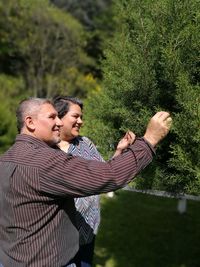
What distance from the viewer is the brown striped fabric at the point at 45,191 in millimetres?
2203

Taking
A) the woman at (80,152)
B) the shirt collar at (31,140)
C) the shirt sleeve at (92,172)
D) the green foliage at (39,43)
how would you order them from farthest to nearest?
1. the green foliage at (39,43)
2. the woman at (80,152)
3. the shirt collar at (31,140)
4. the shirt sleeve at (92,172)

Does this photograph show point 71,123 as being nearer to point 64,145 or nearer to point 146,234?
point 64,145

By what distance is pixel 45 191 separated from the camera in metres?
2.28

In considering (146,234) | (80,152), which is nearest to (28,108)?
(80,152)

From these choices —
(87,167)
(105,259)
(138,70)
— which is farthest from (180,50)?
(105,259)

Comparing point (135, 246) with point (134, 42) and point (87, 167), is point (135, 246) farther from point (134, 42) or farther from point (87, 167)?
point (87, 167)

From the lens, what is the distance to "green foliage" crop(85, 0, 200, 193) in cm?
324

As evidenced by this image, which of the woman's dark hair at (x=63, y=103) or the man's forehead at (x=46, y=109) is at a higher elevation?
the man's forehead at (x=46, y=109)

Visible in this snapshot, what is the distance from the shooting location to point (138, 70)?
356cm

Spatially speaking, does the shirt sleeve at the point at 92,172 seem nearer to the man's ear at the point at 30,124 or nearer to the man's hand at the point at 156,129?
the man's hand at the point at 156,129

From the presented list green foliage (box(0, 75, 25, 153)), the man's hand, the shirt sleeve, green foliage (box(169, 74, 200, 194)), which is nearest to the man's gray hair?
the shirt sleeve

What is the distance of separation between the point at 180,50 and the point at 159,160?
0.90 meters

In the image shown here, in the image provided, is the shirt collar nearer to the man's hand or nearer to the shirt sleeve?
the shirt sleeve

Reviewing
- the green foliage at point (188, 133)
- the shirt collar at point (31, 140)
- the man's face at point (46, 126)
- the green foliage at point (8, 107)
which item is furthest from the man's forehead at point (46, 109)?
the green foliage at point (8, 107)
